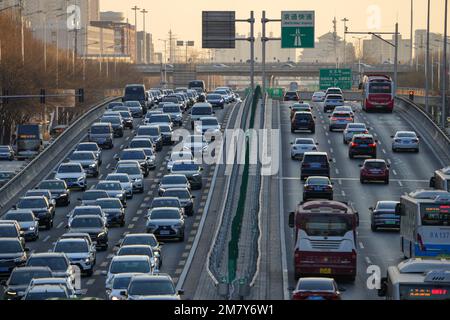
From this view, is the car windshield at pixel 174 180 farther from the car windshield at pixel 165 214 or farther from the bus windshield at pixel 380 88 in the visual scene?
the bus windshield at pixel 380 88

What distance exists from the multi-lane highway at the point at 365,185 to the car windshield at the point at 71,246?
6698 mm

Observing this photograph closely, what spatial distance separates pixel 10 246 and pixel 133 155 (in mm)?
29379

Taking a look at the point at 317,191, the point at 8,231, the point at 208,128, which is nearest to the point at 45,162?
the point at 208,128

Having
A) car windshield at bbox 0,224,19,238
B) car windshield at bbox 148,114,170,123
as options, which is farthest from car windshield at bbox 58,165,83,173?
car windshield at bbox 148,114,170,123

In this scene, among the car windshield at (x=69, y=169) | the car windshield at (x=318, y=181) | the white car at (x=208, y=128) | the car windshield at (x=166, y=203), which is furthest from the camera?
the white car at (x=208, y=128)

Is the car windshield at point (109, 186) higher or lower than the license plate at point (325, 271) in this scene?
higher

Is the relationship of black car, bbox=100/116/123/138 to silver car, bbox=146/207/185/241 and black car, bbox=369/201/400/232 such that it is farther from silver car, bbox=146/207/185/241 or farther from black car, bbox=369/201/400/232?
black car, bbox=369/201/400/232

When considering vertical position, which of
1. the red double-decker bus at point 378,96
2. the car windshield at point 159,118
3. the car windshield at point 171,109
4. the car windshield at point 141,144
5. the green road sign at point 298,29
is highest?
the green road sign at point 298,29

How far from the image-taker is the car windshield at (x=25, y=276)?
3631 cm

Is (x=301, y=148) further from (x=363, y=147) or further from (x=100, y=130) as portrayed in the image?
(x=100, y=130)

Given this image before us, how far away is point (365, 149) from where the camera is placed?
3041 inches

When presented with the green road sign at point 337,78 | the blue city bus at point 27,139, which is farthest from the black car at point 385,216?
the green road sign at point 337,78
